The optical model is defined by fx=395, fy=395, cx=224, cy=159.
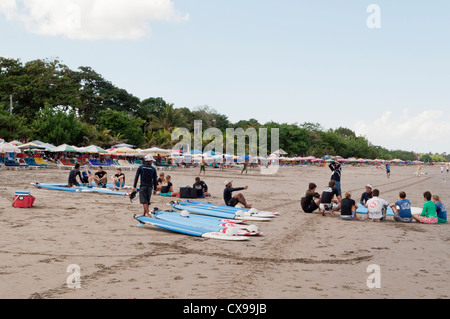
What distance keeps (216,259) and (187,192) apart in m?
8.74

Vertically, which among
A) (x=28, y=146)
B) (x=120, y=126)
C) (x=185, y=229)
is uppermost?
(x=120, y=126)

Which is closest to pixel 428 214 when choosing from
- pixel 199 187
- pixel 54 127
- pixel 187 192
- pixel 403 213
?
pixel 403 213

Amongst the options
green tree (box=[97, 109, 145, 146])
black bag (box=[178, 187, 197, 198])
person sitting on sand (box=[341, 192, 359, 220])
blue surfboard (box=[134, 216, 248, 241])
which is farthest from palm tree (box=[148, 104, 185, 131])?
blue surfboard (box=[134, 216, 248, 241])

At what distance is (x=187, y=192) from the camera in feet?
49.9

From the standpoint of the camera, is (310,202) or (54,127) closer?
(310,202)

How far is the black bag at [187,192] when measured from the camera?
1520cm

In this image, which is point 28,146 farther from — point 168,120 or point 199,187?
point 168,120

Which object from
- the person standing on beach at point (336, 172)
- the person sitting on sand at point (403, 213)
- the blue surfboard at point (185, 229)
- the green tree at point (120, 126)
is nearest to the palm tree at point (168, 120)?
the green tree at point (120, 126)

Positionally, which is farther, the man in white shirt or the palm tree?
the palm tree

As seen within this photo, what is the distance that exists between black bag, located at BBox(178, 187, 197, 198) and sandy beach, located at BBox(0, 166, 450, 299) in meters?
4.45

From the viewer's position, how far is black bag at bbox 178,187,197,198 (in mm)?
15195

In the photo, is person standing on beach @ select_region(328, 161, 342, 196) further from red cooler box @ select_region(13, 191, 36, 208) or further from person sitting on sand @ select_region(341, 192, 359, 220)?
red cooler box @ select_region(13, 191, 36, 208)

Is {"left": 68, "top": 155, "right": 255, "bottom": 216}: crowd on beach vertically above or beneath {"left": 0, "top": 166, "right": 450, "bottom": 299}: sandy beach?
above
